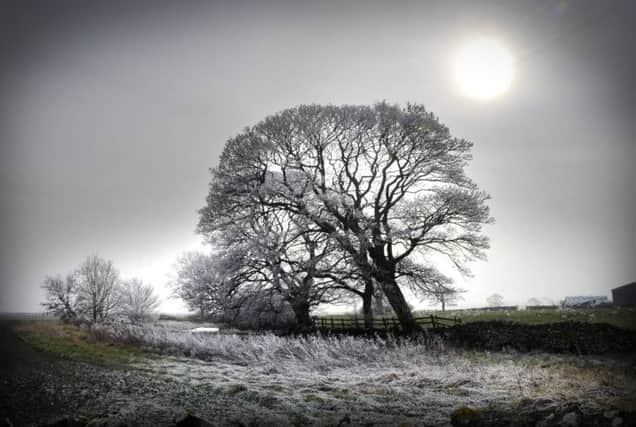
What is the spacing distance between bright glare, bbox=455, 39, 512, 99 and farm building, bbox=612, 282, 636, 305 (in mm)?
4945

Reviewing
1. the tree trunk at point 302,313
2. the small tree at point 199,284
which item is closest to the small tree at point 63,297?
the small tree at point 199,284

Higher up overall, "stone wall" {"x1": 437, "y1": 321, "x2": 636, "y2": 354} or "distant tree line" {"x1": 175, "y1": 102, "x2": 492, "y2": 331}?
"distant tree line" {"x1": 175, "y1": 102, "x2": 492, "y2": 331}

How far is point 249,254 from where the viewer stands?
11.5 meters

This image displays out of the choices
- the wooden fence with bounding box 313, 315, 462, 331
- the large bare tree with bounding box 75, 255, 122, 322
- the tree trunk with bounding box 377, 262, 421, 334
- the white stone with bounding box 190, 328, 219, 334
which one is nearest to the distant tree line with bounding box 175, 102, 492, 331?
the tree trunk with bounding box 377, 262, 421, 334

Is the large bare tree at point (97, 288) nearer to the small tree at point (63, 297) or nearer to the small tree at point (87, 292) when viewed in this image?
the small tree at point (87, 292)

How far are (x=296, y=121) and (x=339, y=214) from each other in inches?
142

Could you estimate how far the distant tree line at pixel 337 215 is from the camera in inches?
435

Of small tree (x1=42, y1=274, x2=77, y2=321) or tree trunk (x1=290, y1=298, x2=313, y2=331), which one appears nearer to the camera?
small tree (x1=42, y1=274, x2=77, y2=321)

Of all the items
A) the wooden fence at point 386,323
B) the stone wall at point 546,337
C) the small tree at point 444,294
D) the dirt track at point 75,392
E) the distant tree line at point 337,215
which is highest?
the distant tree line at point 337,215

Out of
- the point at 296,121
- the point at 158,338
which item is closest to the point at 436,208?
the point at 296,121

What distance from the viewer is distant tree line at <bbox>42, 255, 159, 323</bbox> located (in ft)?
28.5

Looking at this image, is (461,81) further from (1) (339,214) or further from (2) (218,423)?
(2) (218,423)

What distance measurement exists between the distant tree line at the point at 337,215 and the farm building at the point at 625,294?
14.0 feet

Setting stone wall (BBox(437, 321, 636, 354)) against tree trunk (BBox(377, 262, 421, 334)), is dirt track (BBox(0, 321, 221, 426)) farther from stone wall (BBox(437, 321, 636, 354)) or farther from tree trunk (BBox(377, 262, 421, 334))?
tree trunk (BBox(377, 262, 421, 334))
